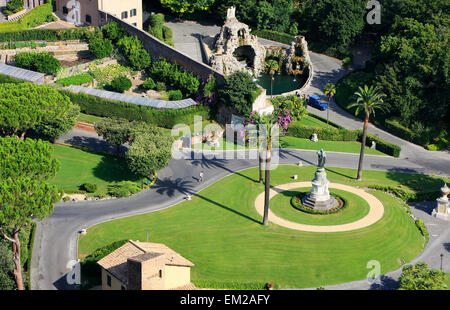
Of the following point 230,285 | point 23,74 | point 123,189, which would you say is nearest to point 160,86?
point 23,74

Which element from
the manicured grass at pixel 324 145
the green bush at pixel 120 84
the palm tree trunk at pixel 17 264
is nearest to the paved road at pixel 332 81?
the manicured grass at pixel 324 145

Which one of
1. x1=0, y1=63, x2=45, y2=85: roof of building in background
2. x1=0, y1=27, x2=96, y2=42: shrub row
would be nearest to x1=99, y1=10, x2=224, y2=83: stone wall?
x1=0, y1=27, x2=96, y2=42: shrub row

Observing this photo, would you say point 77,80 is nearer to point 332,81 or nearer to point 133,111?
point 133,111

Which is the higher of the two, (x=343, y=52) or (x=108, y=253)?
(x=343, y=52)

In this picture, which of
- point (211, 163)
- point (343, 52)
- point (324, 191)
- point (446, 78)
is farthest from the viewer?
point (343, 52)

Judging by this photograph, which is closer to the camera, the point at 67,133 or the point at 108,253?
the point at 108,253
